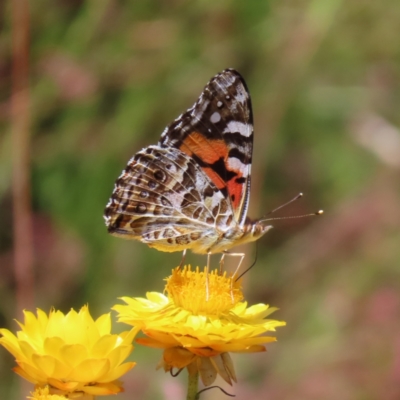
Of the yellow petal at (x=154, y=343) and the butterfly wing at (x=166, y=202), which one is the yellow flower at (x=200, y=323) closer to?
the yellow petal at (x=154, y=343)

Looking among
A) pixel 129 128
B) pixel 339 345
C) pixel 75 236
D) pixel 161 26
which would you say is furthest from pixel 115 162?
pixel 339 345

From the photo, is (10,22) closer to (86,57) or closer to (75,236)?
(86,57)

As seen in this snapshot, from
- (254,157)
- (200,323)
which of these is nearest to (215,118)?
(200,323)

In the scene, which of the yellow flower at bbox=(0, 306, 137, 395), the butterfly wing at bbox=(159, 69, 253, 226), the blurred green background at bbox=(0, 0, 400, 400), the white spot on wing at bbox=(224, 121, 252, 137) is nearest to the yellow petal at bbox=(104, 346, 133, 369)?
the yellow flower at bbox=(0, 306, 137, 395)

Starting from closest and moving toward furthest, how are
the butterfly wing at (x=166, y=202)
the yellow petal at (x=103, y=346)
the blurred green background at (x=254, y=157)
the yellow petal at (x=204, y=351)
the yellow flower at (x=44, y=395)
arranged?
the yellow flower at (x=44, y=395) → the yellow petal at (x=103, y=346) → the yellow petal at (x=204, y=351) → the butterfly wing at (x=166, y=202) → the blurred green background at (x=254, y=157)

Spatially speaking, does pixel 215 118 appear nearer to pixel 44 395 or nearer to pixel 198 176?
pixel 198 176

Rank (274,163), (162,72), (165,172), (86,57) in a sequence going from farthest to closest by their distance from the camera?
(274,163)
(162,72)
(86,57)
(165,172)

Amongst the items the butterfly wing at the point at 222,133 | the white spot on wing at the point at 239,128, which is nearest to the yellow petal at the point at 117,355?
the butterfly wing at the point at 222,133

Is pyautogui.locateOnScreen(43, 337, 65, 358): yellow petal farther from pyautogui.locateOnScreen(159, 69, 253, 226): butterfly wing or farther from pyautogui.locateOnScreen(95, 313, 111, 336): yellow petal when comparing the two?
pyautogui.locateOnScreen(159, 69, 253, 226): butterfly wing
